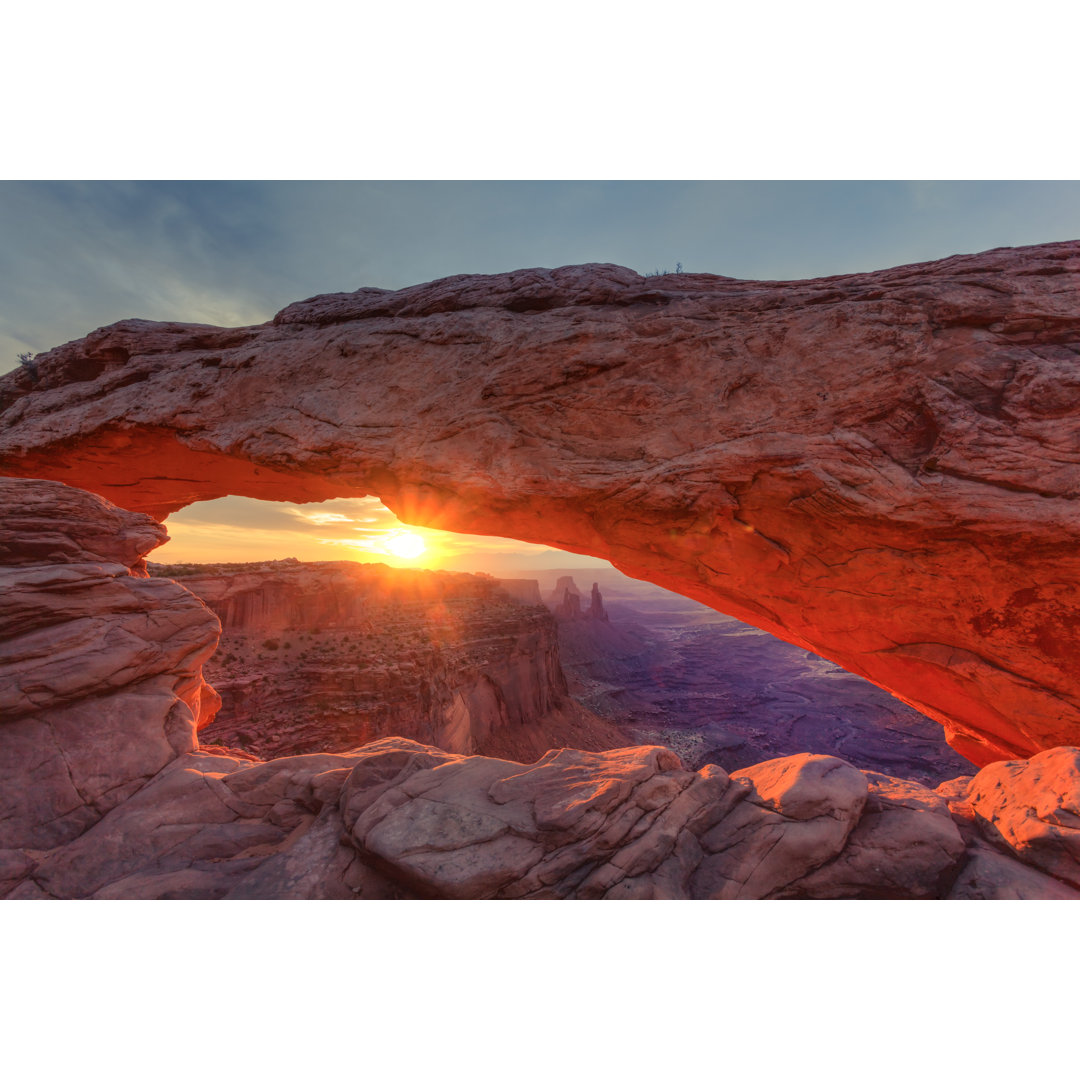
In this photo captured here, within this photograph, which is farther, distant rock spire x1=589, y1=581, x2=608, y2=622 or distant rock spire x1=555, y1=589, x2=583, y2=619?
distant rock spire x1=589, y1=581, x2=608, y2=622

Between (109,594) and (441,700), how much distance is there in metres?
20.6

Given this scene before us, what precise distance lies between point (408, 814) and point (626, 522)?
5.81m

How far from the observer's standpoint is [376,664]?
24953 mm

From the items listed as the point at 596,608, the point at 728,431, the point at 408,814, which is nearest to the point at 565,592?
the point at 596,608

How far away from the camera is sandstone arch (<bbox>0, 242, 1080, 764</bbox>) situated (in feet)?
22.9

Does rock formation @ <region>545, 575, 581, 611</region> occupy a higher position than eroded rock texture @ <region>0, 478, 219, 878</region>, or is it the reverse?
eroded rock texture @ <region>0, 478, 219, 878</region>

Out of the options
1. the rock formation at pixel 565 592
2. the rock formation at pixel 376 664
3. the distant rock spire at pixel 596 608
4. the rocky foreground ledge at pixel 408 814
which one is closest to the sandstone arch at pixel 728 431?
the rocky foreground ledge at pixel 408 814

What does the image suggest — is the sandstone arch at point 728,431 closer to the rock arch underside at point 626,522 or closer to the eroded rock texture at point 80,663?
the rock arch underside at point 626,522

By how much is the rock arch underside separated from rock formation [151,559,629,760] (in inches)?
565

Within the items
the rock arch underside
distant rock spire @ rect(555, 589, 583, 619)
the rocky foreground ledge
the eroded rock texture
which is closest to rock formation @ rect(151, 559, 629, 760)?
the rock arch underside

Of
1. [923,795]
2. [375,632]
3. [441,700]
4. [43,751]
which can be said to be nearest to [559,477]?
[923,795]

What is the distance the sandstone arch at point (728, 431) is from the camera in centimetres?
696

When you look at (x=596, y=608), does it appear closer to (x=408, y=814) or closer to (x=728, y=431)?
(x=728, y=431)

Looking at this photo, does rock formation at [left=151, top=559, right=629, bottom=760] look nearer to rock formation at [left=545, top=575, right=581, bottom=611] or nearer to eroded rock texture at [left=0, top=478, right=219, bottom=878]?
eroded rock texture at [left=0, top=478, right=219, bottom=878]
